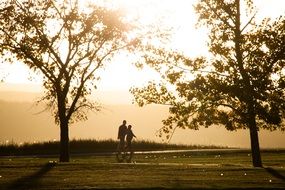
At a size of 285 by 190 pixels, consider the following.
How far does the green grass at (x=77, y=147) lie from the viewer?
54031 millimetres

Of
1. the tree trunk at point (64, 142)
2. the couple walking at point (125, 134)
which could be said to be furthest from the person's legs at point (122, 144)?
the tree trunk at point (64, 142)

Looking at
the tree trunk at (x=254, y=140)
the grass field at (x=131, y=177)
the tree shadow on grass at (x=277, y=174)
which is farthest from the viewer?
the tree trunk at (x=254, y=140)

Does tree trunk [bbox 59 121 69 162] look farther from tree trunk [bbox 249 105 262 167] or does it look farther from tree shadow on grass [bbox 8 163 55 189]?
tree trunk [bbox 249 105 262 167]

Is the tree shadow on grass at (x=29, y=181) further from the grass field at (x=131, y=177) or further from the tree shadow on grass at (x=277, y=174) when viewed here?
the tree shadow on grass at (x=277, y=174)

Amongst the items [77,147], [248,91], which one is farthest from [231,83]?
[77,147]

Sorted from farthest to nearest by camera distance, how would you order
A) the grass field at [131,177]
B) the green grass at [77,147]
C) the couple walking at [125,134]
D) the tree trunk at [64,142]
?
the green grass at [77,147], the couple walking at [125,134], the tree trunk at [64,142], the grass field at [131,177]

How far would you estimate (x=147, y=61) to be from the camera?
37.7m

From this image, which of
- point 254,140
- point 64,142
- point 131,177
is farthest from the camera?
point 64,142

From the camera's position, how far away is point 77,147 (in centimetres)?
5756

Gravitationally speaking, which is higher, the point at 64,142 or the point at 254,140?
the point at 64,142

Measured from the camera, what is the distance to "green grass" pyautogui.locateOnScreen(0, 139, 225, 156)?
54031 mm

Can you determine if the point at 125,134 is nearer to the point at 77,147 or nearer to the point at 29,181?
the point at 29,181

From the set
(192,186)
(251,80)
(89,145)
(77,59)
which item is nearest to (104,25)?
(77,59)

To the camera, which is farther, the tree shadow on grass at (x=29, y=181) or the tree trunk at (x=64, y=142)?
the tree trunk at (x=64, y=142)
